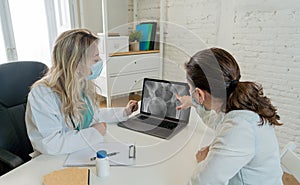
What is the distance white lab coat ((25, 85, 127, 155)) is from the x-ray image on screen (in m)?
0.40

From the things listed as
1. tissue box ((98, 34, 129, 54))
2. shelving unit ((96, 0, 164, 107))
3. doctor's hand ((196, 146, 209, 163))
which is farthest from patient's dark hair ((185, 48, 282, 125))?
tissue box ((98, 34, 129, 54))

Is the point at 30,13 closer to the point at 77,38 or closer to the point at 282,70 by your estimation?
the point at 77,38

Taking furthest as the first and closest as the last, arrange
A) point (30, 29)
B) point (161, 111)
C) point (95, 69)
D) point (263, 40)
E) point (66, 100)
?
point (30, 29)
point (263, 40)
point (161, 111)
point (95, 69)
point (66, 100)

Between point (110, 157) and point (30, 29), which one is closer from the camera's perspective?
point (110, 157)

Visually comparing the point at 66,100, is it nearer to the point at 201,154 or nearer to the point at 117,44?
the point at 201,154

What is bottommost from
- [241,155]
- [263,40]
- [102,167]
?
[102,167]

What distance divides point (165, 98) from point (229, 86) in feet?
1.70

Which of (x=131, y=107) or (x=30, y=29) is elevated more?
(x=30, y=29)

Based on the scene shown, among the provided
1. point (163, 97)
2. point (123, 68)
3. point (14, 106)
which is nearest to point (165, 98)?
point (163, 97)

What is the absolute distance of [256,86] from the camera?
0.75 metres

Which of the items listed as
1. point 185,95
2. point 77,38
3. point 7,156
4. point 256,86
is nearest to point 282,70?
point 185,95

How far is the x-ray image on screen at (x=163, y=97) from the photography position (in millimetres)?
1212

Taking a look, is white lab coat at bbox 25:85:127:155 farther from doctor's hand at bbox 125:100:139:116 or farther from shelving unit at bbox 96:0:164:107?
shelving unit at bbox 96:0:164:107

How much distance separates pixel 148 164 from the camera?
0.85 metres
